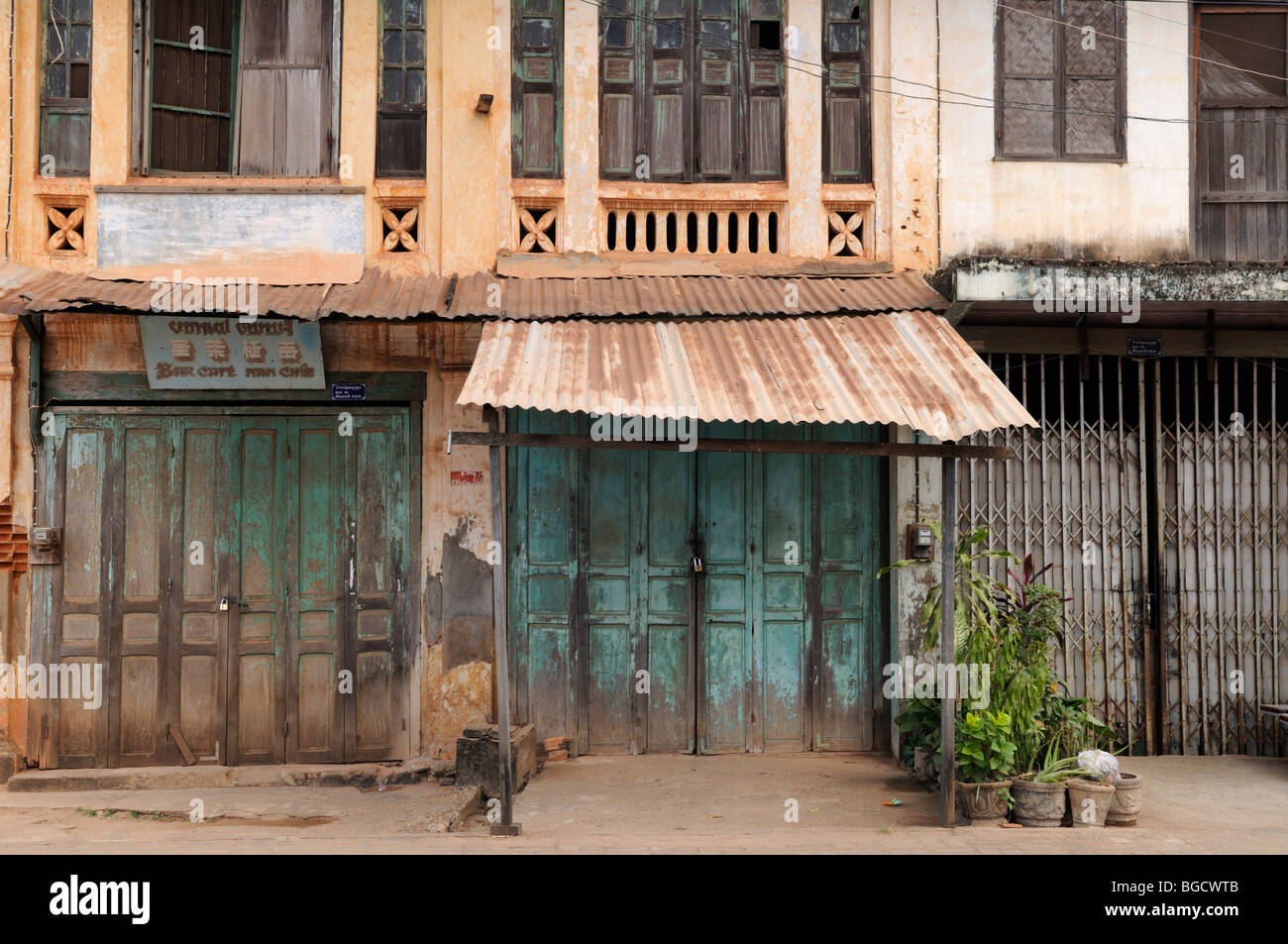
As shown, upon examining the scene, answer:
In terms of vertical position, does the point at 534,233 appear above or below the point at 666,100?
below

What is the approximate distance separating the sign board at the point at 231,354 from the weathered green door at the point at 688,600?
1623 mm

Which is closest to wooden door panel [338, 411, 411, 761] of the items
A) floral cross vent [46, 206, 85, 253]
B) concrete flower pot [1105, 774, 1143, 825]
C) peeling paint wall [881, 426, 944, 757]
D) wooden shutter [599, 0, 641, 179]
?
floral cross vent [46, 206, 85, 253]

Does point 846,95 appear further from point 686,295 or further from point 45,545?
point 45,545

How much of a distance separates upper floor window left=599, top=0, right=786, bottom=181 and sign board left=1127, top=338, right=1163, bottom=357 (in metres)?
2.97

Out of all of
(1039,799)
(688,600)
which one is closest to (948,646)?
(1039,799)

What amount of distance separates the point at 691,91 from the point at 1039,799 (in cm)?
549

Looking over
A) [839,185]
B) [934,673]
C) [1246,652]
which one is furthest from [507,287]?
[1246,652]

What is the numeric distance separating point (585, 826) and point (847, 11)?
20.1ft

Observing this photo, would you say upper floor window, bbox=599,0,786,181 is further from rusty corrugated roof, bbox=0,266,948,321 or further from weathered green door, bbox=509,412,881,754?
weathered green door, bbox=509,412,881,754

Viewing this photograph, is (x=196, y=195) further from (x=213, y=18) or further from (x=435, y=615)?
(x=435, y=615)

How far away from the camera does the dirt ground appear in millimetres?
6137

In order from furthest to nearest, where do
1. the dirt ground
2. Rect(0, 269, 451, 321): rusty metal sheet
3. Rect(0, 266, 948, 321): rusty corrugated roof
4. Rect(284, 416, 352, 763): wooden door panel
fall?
1. Rect(284, 416, 352, 763): wooden door panel
2. Rect(0, 266, 948, 321): rusty corrugated roof
3. Rect(0, 269, 451, 321): rusty metal sheet
4. the dirt ground

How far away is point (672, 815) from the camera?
679 cm

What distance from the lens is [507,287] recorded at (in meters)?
7.80
